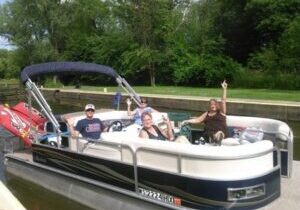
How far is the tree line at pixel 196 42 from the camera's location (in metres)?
27.4

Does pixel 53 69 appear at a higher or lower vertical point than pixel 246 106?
higher

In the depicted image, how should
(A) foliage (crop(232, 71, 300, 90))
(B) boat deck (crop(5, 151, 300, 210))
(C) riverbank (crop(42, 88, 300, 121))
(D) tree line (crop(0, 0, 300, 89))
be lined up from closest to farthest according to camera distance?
(B) boat deck (crop(5, 151, 300, 210))
(C) riverbank (crop(42, 88, 300, 121))
(A) foliage (crop(232, 71, 300, 90))
(D) tree line (crop(0, 0, 300, 89))

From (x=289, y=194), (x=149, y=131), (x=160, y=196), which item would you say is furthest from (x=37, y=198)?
(x=289, y=194)

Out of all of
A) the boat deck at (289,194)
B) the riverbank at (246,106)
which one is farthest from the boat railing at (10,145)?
the boat deck at (289,194)

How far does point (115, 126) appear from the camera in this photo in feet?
30.2

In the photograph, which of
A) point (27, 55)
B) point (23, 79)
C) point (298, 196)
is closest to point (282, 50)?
point (23, 79)

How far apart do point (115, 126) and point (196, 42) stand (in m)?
26.7

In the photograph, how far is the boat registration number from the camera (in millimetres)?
6262

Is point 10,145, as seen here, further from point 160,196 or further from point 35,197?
point 160,196

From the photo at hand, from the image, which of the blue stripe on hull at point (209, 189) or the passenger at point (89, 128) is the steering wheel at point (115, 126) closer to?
the passenger at point (89, 128)

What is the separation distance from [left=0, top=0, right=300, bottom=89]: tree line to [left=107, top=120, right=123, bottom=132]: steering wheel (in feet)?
53.9

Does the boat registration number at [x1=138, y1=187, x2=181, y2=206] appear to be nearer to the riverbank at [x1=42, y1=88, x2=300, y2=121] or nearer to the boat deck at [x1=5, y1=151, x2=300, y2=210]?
the boat deck at [x1=5, y1=151, x2=300, y2=210]

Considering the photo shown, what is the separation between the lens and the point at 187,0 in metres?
39.1

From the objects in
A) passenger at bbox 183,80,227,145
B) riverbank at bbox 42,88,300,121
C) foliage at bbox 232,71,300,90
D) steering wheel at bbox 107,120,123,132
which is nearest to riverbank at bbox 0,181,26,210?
steering wheel at bbox 107,120,123,132
